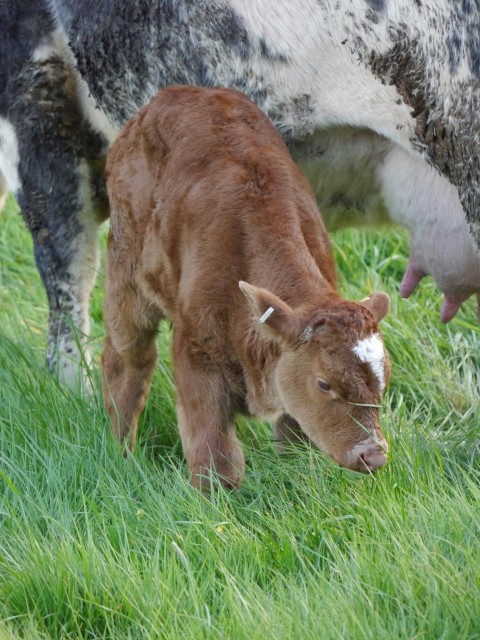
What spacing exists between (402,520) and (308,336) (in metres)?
0.64

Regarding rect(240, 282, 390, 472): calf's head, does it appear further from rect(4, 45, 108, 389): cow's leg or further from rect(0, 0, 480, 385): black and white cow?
rect(4, 45, 108, 389): cow's leg

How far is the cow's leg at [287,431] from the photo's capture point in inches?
177

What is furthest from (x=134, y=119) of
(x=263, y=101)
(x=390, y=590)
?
(x=390, y=590)

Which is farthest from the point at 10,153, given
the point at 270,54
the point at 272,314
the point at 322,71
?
the point at 272,314

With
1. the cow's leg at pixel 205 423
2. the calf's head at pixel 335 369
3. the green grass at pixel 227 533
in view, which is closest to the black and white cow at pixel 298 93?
the green grass at pixel 227 533

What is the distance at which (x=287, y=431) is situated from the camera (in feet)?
14.9

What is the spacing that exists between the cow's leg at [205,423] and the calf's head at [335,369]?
358 mm

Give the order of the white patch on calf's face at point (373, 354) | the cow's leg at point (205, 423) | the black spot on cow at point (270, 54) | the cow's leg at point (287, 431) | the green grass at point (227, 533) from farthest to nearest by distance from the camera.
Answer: the black spot on cow at point (270, 54), the cow's leg at point (287, 431), the cow's leg at point (205, 423), the white patch on calf's face at point (373, 354), the green grass at point (227, 533)

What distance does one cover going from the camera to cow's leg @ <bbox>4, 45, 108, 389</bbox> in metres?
5.28

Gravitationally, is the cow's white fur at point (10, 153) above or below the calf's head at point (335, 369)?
above

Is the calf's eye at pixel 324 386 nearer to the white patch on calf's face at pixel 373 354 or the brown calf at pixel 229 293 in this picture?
the brown calf at pixel 229 293

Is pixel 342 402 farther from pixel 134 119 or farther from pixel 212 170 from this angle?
pixel 134 119

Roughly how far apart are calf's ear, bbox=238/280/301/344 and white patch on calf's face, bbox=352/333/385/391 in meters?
0.26

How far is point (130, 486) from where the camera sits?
14.1 ft
